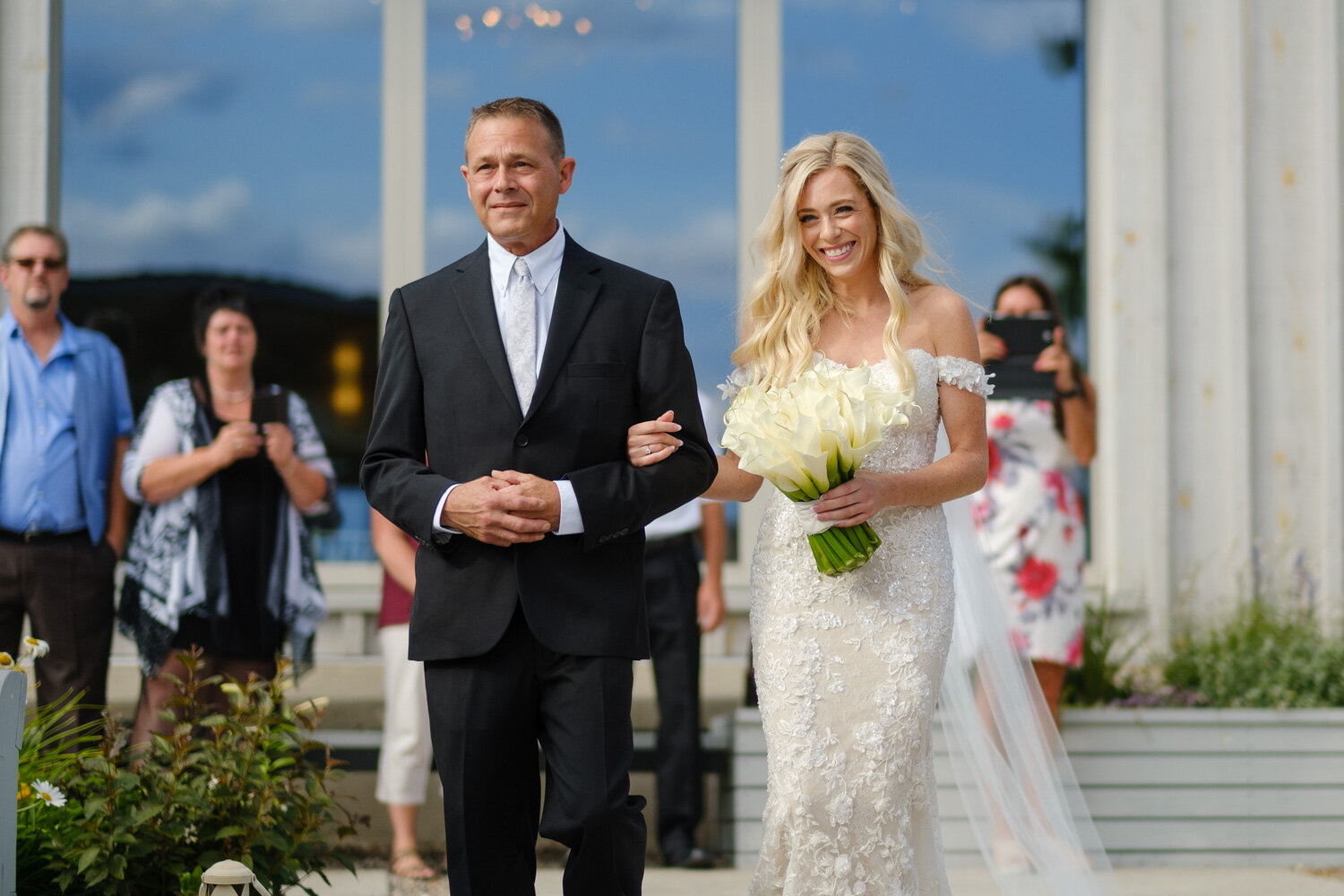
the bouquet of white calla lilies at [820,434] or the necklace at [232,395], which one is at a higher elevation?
the necklace at [232,395]

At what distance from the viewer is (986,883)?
464 centimetres

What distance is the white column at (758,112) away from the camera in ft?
23.2

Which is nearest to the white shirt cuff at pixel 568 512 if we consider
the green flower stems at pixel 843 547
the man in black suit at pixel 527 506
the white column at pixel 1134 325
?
the man in black suit at pixel 527 506

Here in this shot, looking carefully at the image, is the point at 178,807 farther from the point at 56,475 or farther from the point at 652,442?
the point at 56,475

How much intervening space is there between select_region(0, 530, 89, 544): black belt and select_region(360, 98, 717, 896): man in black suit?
2576 mm

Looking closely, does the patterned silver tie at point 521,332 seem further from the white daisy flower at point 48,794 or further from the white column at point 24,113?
the white column at point 24,113

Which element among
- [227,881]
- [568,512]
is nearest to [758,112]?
[568,512]

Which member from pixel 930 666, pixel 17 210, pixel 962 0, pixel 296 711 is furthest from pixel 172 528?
pixel 962 0

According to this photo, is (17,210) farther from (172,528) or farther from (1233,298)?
(1233,298)

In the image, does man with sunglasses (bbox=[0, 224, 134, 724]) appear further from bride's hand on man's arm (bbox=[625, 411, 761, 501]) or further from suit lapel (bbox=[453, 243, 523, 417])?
bride's hand on man's arm (bbox=[625, 411, 761, 501])

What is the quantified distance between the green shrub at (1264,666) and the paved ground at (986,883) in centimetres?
71

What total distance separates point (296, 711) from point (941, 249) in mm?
2207

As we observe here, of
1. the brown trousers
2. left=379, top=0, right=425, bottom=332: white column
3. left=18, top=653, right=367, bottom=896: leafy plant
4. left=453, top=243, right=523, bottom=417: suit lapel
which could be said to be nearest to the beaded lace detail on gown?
left=453, top=243, right=523, bottom=417: suit lapel

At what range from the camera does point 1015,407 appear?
5.23 m
